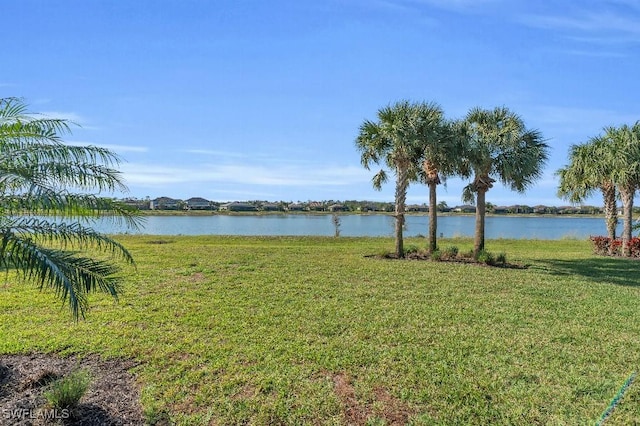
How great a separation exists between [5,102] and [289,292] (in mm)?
5933

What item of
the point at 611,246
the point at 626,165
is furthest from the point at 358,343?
the point at 611,246

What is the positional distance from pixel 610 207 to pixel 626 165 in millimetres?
3667

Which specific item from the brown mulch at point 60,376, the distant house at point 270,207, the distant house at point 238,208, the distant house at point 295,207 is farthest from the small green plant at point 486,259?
the distant house at point 295,207

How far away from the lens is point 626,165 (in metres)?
16.0

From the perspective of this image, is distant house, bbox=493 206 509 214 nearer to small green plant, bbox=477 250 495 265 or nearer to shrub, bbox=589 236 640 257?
shrub, bbox=589 236 640 257

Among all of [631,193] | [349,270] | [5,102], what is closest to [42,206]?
[5,102]

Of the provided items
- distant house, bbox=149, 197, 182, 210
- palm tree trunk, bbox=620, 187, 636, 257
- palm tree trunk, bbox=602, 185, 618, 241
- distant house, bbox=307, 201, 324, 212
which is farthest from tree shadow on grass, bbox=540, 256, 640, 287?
distant house, bbox=307, 201, 324, 212

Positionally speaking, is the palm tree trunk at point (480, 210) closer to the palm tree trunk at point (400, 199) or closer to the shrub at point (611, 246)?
the palm tree trunk at point (400, 199)

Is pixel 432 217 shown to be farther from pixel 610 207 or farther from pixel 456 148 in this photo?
pixel 610 207

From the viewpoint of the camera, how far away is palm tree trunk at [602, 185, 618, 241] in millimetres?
18609

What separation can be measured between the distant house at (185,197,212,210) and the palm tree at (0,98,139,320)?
2657 inches

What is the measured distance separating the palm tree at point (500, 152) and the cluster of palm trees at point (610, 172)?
453 cm

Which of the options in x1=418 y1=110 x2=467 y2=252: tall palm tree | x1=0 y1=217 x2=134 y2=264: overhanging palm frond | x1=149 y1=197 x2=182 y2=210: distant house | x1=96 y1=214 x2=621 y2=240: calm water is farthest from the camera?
x1=149 y1=197 x2=182 y2=210: distant house

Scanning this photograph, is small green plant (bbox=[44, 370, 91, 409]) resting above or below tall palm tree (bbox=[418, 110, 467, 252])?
below
